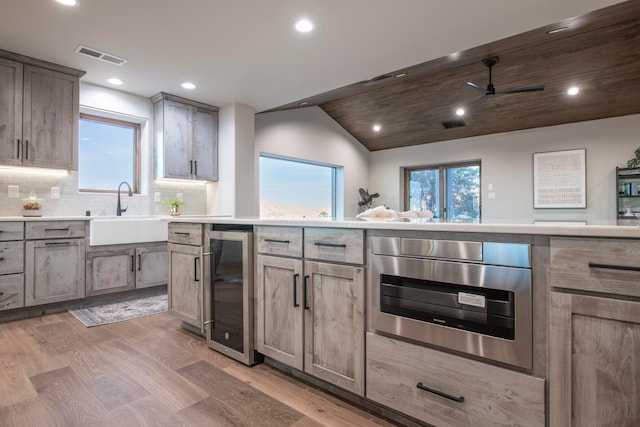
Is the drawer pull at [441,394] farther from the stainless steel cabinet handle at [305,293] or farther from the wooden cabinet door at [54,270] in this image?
the wooden cabinet door at [54,270]

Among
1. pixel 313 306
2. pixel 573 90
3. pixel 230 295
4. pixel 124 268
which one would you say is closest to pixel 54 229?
pixel 124 268

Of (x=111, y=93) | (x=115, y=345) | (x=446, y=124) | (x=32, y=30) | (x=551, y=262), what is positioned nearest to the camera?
(x=551, y=262)

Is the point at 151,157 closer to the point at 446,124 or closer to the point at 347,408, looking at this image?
the point at 347,408

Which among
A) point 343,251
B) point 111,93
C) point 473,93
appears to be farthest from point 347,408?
point 473,93

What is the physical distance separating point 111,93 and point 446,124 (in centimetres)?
580

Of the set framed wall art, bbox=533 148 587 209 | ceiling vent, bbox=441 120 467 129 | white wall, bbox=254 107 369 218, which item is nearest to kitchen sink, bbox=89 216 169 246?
white wall, bbox=254 107 369 218

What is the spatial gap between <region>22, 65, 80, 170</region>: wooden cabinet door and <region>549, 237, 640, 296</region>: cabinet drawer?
14.9ft

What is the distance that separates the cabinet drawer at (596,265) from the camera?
3.24ft

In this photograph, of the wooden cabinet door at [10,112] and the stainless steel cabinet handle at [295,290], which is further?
the wooden cabinet door at [10,112]

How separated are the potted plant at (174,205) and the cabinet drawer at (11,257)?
70.9 inches

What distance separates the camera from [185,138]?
479 centimetres

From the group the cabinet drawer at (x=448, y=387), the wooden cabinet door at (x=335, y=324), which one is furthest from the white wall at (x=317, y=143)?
the cabinet drawer at (x=448, y=387)

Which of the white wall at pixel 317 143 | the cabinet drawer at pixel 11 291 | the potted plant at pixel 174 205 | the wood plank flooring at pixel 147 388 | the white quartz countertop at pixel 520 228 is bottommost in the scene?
the wood plank flooring at pixel 147 388

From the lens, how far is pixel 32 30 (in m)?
2.98
